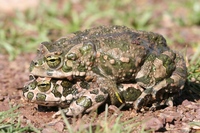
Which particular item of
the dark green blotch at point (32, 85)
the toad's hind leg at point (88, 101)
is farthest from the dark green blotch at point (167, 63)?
the dark green blotch at point (32, 85)

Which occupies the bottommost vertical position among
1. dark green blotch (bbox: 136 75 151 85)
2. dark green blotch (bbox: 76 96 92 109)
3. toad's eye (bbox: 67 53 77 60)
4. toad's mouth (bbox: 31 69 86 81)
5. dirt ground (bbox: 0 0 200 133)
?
dirt ground (bbox: 0 0 200 133)

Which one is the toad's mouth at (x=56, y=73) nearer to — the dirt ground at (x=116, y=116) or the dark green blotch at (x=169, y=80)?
the dirt ground at (x=116, y=116)

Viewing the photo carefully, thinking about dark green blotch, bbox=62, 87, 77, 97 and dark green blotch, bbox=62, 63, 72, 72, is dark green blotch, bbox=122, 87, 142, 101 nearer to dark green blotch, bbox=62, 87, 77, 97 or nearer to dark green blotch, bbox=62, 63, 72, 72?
dark green blotch, bbox=62, 87, 77, 97

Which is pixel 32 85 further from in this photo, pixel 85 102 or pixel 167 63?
pixel 167 63

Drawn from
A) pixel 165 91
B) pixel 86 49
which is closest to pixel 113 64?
pixel 86 49

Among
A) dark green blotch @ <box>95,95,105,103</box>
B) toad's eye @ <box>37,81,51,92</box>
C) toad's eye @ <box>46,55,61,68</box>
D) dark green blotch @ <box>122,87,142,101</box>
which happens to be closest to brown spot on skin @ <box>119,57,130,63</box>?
dark green blotch @ <box>122,87,142,101</box>

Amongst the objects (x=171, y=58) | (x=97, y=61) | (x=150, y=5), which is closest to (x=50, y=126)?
(x=97, y=61)
